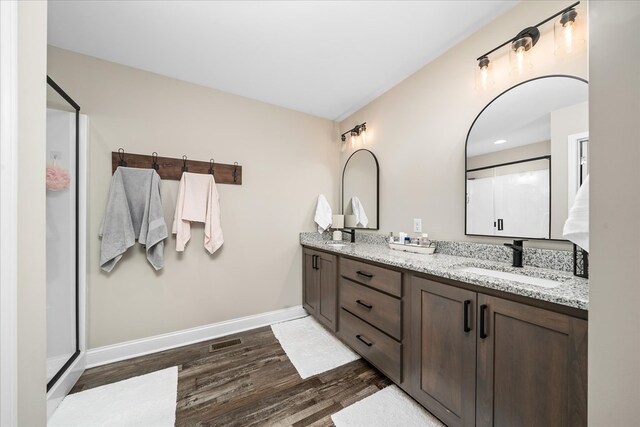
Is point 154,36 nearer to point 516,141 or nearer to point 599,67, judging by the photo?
point 599,67

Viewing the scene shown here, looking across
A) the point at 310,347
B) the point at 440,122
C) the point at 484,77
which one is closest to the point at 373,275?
the point at 310,347

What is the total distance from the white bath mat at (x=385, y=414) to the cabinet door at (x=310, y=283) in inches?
41.8

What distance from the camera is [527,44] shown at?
133 centimetres

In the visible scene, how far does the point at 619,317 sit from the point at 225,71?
8.65 ft

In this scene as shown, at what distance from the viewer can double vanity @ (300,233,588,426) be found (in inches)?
32.0

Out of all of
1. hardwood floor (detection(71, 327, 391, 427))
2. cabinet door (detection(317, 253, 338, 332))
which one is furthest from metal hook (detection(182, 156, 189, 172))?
hardwood floor (detection(71, 327, 391, 427))

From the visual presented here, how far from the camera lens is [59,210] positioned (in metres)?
1.61

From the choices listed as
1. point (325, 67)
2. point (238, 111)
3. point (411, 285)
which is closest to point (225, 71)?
point (238, 111)

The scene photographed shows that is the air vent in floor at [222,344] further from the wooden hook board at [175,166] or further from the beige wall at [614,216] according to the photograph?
the beige wall at [614,216]

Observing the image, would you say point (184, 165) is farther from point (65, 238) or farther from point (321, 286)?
point (321, 286)

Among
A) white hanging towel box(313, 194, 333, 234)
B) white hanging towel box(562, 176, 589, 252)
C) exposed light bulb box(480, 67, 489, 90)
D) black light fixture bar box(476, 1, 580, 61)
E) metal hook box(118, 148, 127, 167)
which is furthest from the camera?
white hanging towel box(313, 194, 333, 234)

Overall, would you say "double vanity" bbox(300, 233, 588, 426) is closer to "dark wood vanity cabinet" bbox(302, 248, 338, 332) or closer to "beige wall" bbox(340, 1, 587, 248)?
"dark wood vanity cabinet" bbox(302, 248, 338, 332)

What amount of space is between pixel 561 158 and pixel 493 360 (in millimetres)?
1128

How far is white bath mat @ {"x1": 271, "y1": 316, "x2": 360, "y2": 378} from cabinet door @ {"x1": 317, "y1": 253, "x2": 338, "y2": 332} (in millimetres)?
A: 141
